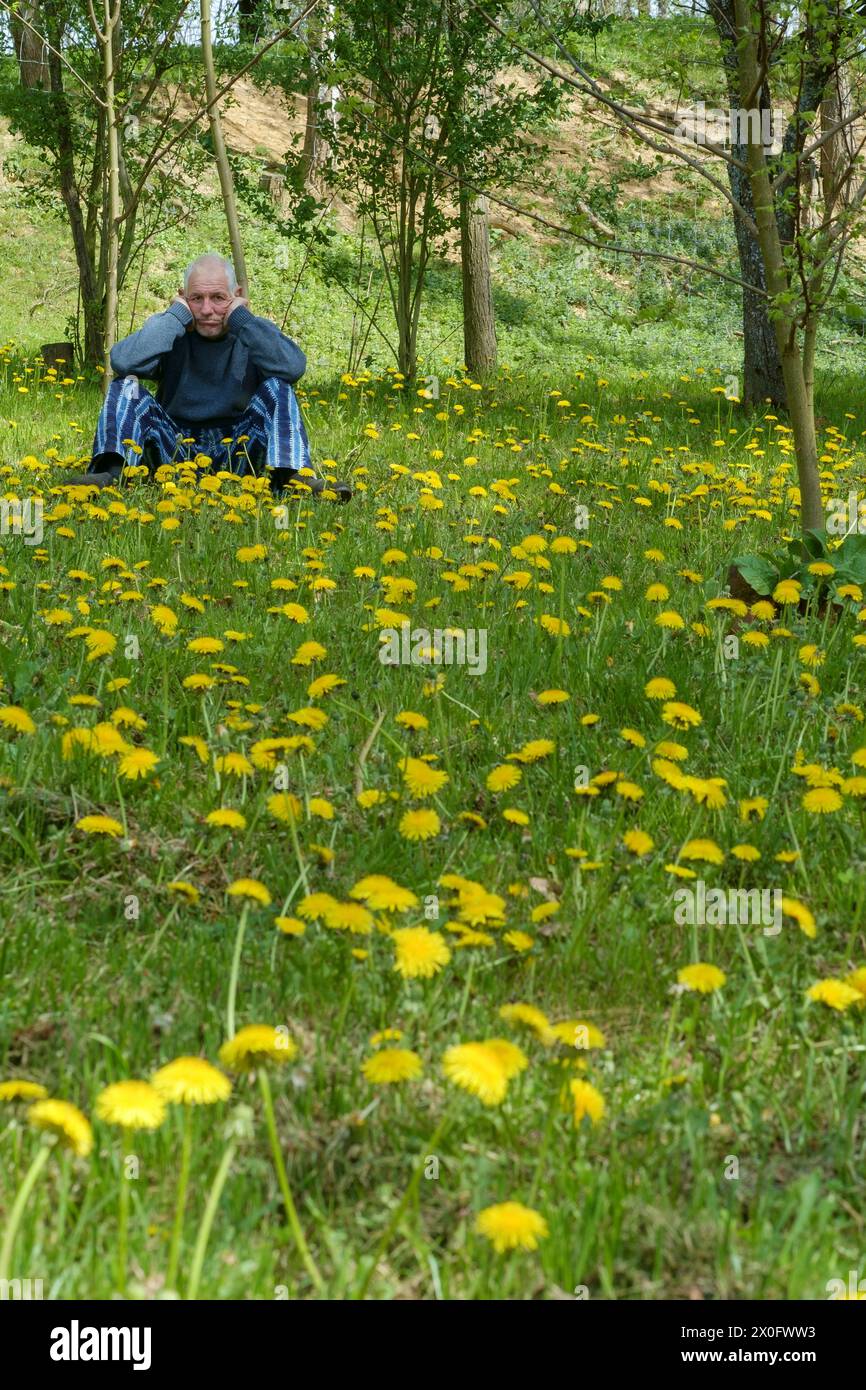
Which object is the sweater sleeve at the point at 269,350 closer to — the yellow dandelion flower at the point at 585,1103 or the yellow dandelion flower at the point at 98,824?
the yellow dandelion flower at the point at 98,824

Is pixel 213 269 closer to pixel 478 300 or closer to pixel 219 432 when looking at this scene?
pixel 219 432

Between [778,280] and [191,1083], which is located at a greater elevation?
[778,280]

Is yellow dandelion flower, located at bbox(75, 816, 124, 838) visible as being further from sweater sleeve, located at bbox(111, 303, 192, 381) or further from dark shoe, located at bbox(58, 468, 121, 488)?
sweater sleeve, located at bbox(111, 303, 192, 381)

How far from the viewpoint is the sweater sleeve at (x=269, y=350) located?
588cm

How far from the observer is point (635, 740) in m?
2.70

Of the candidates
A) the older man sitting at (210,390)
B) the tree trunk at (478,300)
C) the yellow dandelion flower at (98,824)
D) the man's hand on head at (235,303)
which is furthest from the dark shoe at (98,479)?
the tree trunk at (478,300)

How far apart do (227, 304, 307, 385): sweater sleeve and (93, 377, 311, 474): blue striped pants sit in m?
0.05

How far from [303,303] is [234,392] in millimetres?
12068

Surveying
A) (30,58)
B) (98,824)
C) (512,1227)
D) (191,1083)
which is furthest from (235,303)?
(30,58)

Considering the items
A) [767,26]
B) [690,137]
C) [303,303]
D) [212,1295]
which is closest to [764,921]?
[212,1295]

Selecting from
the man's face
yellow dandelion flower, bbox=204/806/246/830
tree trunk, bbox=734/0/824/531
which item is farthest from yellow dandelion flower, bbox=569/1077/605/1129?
the man's face

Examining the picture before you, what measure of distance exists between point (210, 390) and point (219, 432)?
0.64 ft

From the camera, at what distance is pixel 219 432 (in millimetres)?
6164

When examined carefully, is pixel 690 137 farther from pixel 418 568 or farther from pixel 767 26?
pixel 418 568
